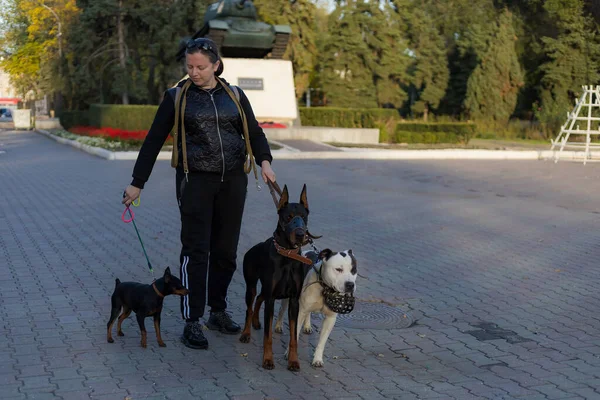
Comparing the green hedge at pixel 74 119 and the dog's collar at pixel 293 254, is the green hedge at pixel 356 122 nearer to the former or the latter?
the green hedge at pixel 74 119

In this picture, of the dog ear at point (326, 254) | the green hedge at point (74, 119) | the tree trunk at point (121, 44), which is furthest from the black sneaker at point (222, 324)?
the tree trunk at point (121, 44)

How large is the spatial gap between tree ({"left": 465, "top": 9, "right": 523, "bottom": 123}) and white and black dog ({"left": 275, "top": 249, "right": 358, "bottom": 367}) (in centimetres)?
4029

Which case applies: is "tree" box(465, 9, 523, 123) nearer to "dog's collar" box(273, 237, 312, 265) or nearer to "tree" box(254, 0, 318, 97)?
"tree" box(254, 0, 318, 97)

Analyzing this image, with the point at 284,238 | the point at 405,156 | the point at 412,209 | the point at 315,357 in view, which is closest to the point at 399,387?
the point at 315,357

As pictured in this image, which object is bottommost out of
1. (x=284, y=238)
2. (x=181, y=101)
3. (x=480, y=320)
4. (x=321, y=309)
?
(x=480, y=320)

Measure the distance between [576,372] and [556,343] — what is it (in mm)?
650

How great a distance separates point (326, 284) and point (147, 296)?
1249 mm

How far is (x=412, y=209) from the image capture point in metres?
12.6

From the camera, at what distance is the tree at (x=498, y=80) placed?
141ft

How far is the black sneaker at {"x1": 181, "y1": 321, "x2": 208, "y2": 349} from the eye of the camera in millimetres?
5113

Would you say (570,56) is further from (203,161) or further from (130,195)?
(130,195)

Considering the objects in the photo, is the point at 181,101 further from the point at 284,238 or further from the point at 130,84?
the point at 130,84

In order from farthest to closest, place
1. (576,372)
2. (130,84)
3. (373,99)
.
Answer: (373,99), (130,84), (576,372)

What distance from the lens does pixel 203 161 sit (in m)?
5.01
